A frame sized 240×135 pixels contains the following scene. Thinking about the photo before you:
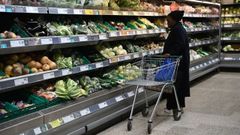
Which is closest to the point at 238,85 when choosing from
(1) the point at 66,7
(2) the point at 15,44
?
(1) the point at 66,7

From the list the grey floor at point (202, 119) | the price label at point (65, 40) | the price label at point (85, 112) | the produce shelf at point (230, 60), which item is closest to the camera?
the price label at point (65, 40)

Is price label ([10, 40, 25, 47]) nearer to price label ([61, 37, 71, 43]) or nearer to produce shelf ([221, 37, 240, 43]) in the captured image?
price label ([61, 37, 71, 43])

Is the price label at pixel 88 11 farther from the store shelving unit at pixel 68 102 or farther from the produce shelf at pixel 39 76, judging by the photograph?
the produce shelf at pixel 39 76

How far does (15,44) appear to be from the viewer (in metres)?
2.90

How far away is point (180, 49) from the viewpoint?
4.54 metres

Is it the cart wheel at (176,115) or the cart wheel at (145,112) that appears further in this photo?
the cart wheel at (145,112)

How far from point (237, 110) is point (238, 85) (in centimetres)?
214

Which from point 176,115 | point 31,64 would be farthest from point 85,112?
point 176,115

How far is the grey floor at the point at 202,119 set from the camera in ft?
13.5

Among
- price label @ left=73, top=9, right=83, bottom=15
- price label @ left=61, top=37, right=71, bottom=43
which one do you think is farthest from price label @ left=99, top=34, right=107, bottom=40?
price label @ left=61, top=37, right=71, bottom=43

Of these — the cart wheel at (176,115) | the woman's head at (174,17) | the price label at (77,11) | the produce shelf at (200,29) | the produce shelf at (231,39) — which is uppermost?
the price label at (77,11)

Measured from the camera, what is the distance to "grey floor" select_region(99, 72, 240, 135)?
411cm

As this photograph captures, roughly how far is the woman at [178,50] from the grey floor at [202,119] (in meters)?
0.34

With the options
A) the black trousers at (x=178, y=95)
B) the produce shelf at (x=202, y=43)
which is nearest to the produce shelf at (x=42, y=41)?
the black trousers at (x=178, y=95)
